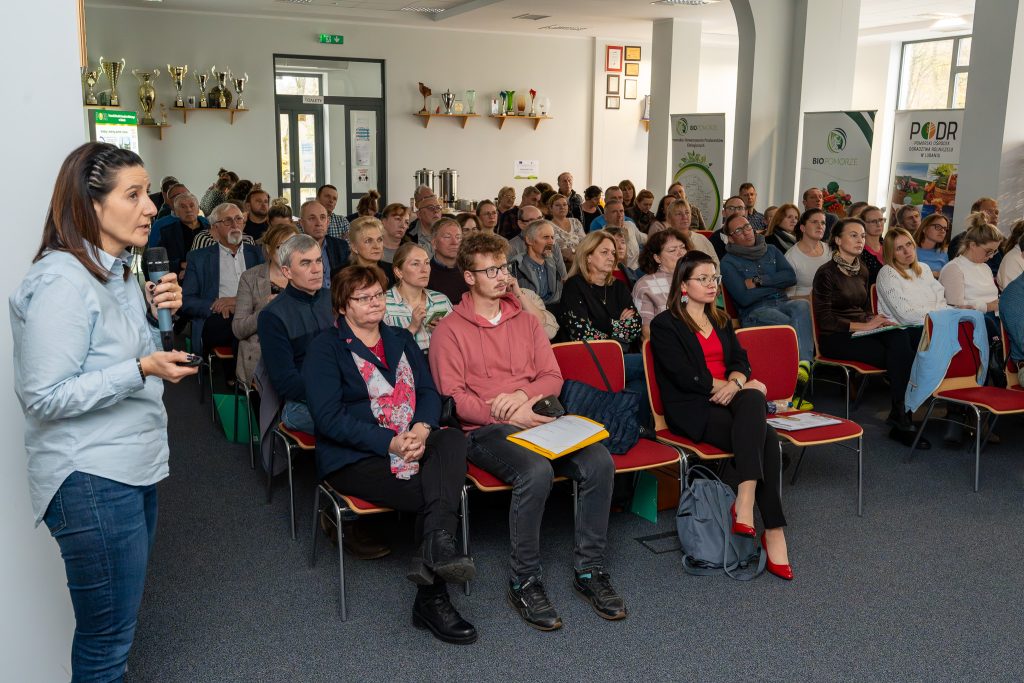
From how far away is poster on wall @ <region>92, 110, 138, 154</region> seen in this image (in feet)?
33.3

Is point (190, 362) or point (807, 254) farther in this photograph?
point (807, 254)

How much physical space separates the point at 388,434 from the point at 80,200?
1488 mm

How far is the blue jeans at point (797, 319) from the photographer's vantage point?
18.5ft

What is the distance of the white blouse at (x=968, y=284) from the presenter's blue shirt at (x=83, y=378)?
5151 mm

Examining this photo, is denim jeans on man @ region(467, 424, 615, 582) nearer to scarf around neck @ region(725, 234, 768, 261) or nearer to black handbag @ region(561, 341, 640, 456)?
black handbag @ region(561, 341, 640, 456)

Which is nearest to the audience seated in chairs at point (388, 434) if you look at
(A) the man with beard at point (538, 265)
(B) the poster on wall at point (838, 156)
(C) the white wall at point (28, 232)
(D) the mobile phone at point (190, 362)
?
(C) the white wall at point (28, 232)

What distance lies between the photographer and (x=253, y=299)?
4594 millimetres

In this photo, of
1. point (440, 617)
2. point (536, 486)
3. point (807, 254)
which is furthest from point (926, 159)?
point (440, 617)

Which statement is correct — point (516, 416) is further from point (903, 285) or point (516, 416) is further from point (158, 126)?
point (158, 126)

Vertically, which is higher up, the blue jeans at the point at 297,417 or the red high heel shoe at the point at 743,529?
the blue jeans at the point at 297,417

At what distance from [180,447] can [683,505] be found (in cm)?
293

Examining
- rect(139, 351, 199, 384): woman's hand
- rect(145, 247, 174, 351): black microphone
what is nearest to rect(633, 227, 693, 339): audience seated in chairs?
rect(145, 247, 174, 351): black microphone

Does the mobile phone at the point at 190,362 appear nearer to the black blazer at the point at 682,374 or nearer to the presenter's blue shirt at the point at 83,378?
the presenter's blue shirt at the point at 83,378

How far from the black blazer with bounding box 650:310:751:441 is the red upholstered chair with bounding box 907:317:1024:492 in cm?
142
